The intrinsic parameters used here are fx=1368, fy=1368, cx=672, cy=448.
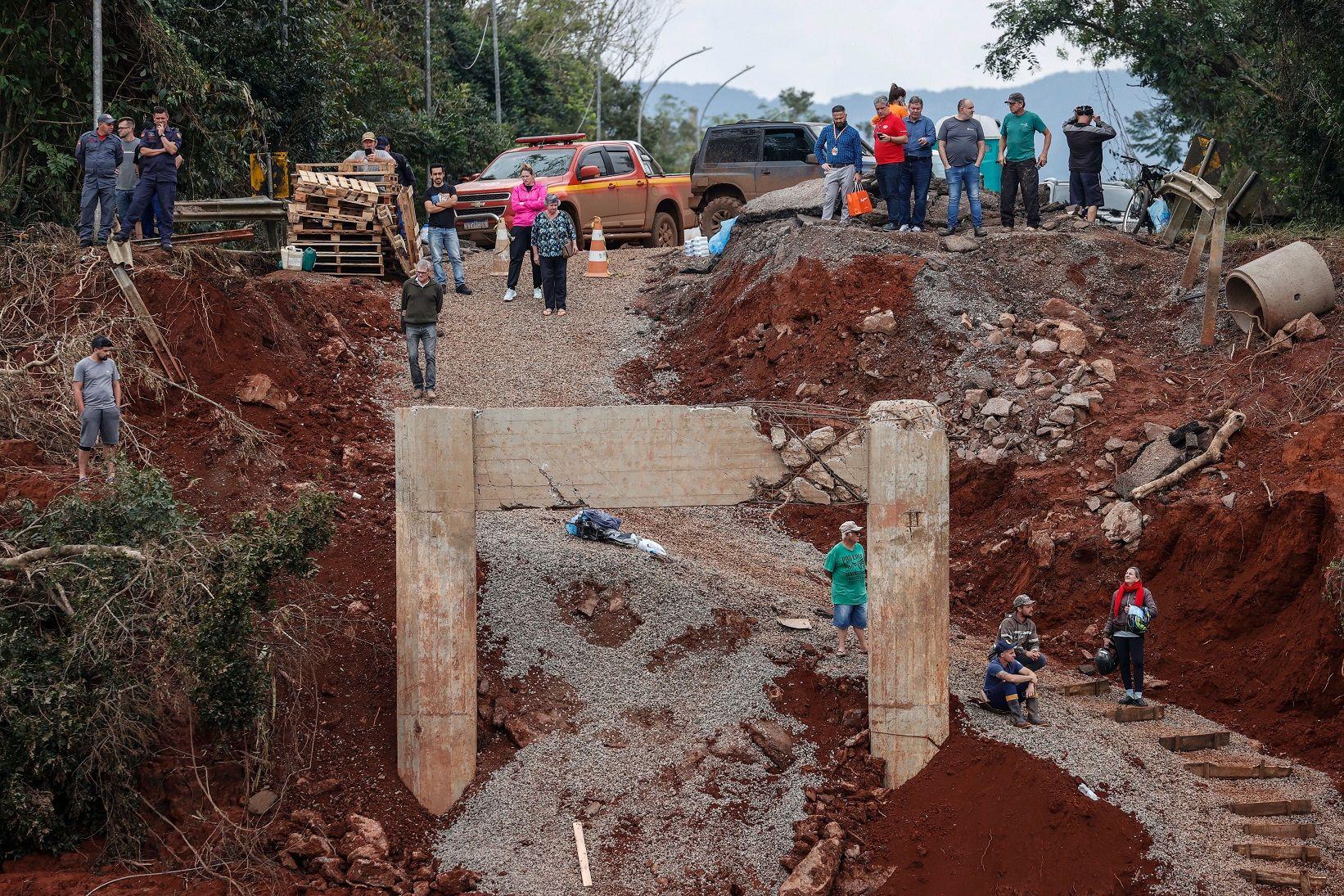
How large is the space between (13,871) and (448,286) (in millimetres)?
12026

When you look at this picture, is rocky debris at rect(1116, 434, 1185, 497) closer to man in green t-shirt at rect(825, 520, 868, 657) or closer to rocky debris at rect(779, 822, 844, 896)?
man in green t-shirt at rect(825, 520, 868, 657)

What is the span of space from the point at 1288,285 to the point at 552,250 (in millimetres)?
8963

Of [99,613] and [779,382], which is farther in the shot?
[779,382]

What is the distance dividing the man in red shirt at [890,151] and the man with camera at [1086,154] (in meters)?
2.08

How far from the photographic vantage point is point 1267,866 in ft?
29.9

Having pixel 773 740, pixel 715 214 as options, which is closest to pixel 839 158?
pixel 715 214

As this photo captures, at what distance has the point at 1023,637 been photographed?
10.6 meters

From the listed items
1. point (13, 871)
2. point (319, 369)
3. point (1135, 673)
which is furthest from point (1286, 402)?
point (13, 871)

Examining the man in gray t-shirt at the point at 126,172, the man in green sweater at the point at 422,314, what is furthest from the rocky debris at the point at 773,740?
the man in gray t-shirt at the point at 126,172

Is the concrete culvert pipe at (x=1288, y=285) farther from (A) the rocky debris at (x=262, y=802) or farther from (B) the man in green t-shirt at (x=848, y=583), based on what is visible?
(A) the rocky debris at (x=262, y=802)

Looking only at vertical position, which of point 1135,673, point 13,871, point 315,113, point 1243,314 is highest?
point 315,113

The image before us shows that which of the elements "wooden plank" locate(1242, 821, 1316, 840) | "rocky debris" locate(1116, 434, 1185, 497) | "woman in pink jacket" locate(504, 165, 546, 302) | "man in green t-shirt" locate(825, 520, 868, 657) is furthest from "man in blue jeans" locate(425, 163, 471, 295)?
"wooden plank" locate(1242, 821, 1316, 840)

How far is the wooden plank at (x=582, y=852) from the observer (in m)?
9.33

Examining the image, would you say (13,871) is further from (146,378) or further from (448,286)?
(448,286)
